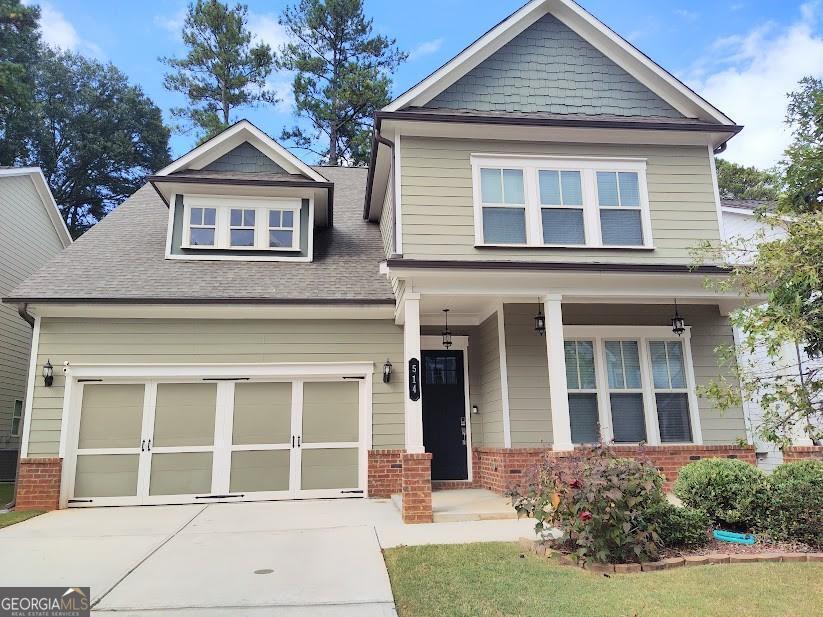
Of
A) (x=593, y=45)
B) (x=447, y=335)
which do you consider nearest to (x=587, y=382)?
(x=447, y=335)

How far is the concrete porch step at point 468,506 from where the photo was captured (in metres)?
7.68

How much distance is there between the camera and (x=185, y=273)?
10648mm

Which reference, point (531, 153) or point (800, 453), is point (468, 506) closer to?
point (800, 453)

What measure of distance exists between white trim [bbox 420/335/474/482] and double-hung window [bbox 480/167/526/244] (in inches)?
94.8

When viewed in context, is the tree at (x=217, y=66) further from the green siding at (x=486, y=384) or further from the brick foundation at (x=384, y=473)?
the brick foundation at (x=384, y=473)

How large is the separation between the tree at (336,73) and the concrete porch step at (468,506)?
18.8 m

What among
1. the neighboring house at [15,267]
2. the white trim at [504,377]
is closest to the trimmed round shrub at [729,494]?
the white trim at [504,377]

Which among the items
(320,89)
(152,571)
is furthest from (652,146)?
(320,89)

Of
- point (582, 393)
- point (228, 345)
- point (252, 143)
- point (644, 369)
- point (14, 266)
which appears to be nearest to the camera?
point (582, 393)

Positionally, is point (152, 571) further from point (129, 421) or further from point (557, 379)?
point (557, 379)

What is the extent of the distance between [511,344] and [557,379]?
1388 mm

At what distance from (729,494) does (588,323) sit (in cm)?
409

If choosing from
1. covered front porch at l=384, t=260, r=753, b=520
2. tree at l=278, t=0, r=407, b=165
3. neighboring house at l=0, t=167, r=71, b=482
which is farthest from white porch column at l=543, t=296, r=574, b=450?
tree at l=278, t=0, r=407, b=165

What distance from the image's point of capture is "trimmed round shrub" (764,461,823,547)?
19.4 ft
